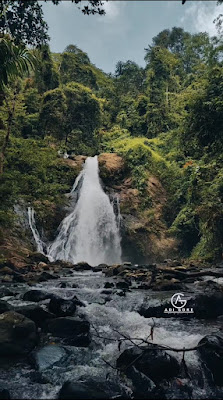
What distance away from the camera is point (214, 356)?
4.62 meters

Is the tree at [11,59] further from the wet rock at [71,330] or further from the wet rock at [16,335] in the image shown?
the wet rock at [71,330]

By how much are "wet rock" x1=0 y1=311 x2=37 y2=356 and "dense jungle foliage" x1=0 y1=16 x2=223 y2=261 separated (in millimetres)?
3101

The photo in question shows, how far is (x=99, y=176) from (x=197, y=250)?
10492mm

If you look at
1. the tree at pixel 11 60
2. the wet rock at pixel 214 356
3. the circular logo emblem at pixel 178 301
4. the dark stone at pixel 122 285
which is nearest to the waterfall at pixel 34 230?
the dark stone at pixel 122 285

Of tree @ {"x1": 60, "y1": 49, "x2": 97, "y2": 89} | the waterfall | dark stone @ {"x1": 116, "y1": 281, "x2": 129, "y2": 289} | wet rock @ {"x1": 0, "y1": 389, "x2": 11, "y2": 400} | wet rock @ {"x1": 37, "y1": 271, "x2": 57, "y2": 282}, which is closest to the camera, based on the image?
wet rock @ {"x1": 0, "y1": 389, "x2": 11, "y2": 400}

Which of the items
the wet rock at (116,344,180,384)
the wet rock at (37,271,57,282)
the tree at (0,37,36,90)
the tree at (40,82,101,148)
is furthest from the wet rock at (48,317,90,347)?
the tree at (40,82,101,148)

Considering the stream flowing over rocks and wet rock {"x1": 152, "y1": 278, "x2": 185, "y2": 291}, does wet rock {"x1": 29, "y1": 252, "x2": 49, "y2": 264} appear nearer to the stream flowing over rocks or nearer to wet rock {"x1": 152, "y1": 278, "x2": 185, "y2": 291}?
the stream flowing over rocks

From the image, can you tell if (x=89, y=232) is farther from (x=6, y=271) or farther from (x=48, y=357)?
(x=48, y=357)

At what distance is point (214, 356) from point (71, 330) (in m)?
2.67

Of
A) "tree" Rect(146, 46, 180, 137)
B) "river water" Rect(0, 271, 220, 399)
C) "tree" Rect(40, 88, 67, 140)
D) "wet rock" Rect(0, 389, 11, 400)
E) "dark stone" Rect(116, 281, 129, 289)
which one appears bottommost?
"dark stone" Rect(116, 281, 129, 289)

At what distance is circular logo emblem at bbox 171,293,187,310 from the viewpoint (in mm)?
7687

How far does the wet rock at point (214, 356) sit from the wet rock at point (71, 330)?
2.15 metres

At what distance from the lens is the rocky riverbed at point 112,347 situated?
421 centimetres

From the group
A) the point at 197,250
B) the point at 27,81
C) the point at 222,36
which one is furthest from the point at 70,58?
the point at 222,36
